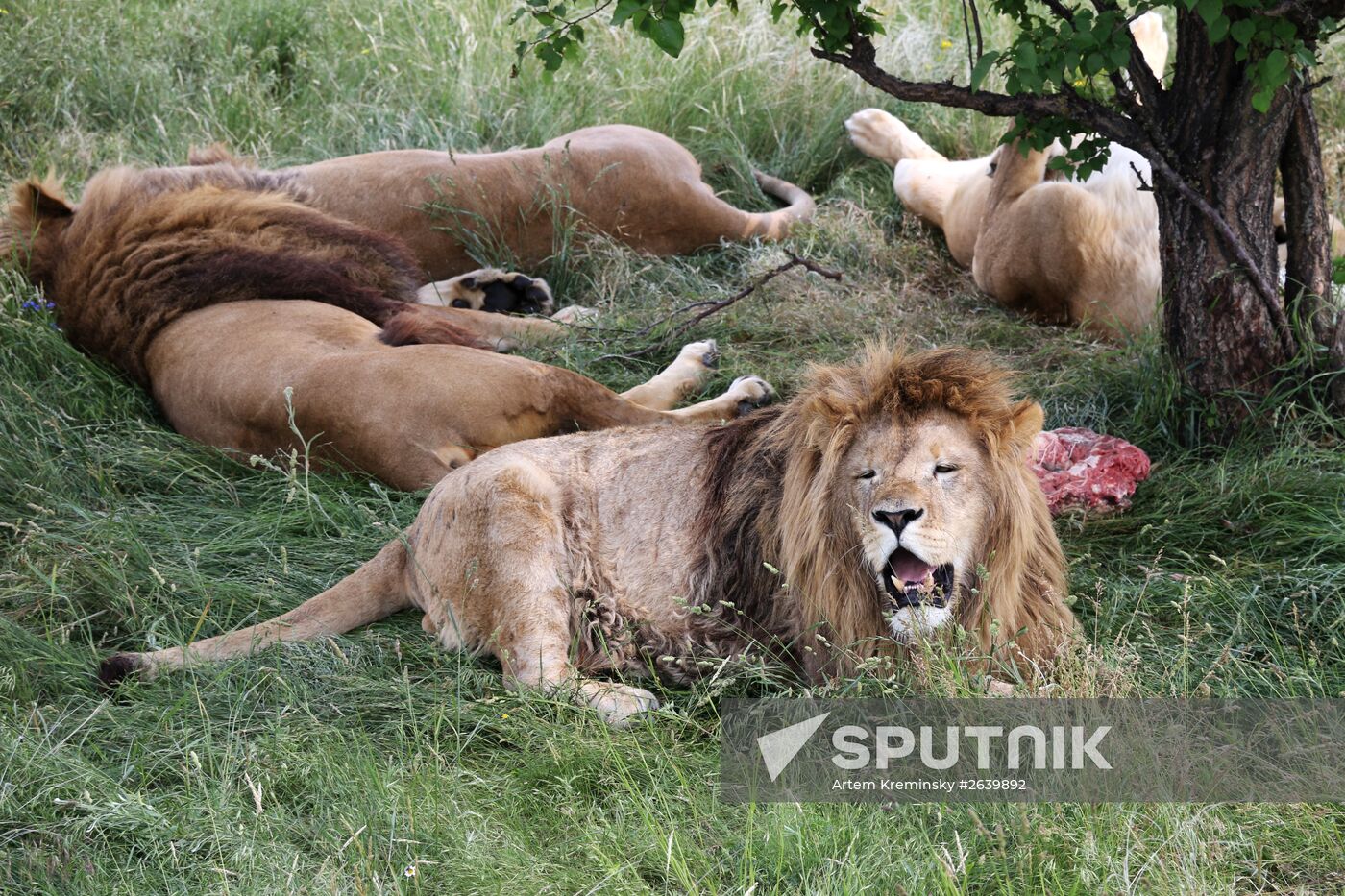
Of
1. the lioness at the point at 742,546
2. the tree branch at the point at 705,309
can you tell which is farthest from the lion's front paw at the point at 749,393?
the lioness at the point at 742,546

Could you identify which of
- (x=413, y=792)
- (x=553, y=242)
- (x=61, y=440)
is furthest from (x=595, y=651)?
(x=553, y=242)

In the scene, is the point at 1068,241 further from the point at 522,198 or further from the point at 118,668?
the point at 118,668

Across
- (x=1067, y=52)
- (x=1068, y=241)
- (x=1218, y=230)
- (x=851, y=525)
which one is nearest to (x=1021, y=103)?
(x=1067, y=52)

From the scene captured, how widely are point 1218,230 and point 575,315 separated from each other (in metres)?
2.76

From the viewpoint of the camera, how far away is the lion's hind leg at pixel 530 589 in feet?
11.5

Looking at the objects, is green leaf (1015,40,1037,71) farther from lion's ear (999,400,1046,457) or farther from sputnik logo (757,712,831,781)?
sputnik logo (757,712,831,781)

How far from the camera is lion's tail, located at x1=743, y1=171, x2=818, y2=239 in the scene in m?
6.79

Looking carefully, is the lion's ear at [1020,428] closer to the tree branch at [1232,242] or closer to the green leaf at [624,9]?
the tree branch at [1232,242]

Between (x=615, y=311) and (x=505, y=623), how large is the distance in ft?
8.59

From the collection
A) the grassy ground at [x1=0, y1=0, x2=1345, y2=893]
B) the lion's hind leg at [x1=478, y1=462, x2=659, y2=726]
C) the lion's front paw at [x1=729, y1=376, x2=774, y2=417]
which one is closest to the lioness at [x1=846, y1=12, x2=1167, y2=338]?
the grassy ground at [x1=0, y1=0, x2=1345, y2=893]

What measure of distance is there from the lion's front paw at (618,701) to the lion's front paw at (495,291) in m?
3.02

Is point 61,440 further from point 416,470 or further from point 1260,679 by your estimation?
point 1260,679

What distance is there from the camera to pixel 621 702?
3.39 metres

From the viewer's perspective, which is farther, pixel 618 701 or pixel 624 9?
pixel 624 9
